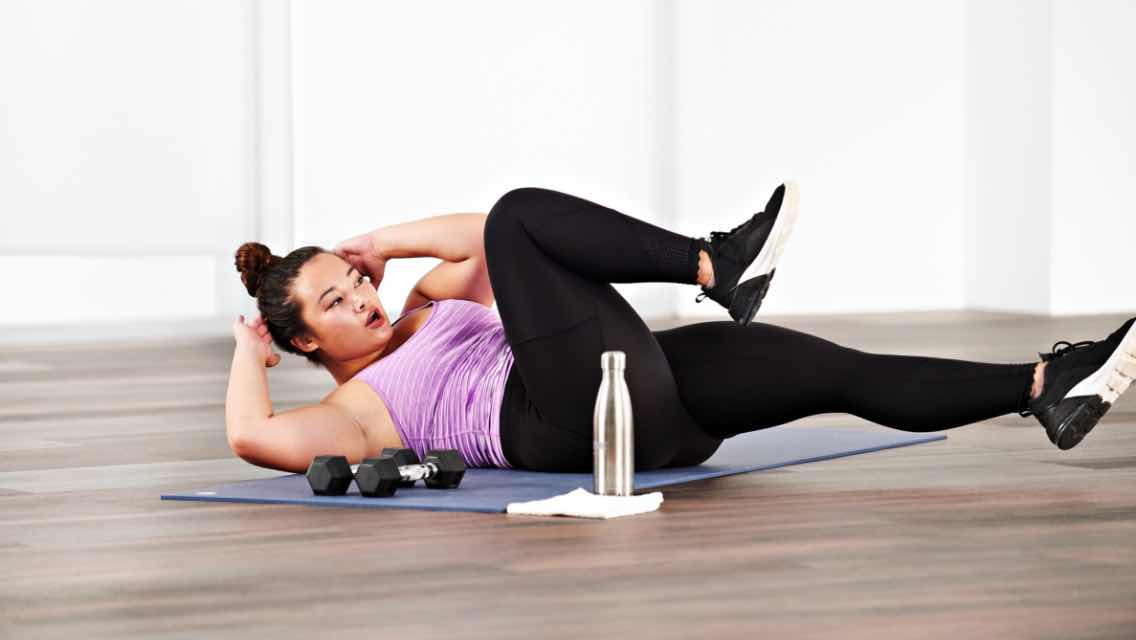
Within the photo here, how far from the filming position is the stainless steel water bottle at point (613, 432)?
7.73 ft

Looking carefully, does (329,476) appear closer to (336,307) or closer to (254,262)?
(336,307)

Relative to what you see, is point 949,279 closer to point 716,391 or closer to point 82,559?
point 716,391

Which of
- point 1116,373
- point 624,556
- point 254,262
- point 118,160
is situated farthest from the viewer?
point 118,160

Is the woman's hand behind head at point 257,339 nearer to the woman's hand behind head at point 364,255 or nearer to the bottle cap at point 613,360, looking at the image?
the woman's hand behind head at point 364,255

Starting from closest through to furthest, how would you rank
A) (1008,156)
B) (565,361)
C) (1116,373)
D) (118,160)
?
(1116,373)
(565,361)
(118,160)
(1008,156)

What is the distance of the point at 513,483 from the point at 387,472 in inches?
8.8

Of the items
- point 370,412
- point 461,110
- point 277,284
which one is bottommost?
point 370,412

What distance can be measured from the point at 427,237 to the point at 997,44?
489 centimetres

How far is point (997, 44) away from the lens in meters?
7.13

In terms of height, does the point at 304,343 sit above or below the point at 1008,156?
below

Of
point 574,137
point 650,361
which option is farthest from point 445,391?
point 574,137

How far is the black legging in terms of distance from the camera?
7.91ft

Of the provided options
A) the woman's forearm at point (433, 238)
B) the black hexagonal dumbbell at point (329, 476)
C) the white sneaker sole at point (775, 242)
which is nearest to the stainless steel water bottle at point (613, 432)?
the white sneaker sole at point (775, 242)

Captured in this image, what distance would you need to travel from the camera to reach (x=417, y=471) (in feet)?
8.34
